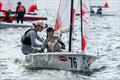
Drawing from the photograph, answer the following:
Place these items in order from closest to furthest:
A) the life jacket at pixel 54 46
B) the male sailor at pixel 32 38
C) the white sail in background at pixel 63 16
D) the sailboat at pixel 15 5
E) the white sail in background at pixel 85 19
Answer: the white sail in background at pixel 85 19 < the life jacket at pixel 54 46 < the male sailor at pixel 32 38 < the white sail in background at pixel 63 16 < the sailboat at pixel 15 5

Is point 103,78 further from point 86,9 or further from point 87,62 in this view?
point 86,9

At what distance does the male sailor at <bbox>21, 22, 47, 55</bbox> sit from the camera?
13984 mm

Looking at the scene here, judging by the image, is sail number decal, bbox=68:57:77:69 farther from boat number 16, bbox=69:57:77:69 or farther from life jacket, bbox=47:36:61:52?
life jacket, bbox=47:36:61:52

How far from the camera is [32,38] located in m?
14.2

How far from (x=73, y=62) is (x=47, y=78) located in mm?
871

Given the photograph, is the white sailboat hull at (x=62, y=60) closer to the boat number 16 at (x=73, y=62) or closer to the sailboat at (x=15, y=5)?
the boat number 16 at (x=73, y=62)

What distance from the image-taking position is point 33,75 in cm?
1338

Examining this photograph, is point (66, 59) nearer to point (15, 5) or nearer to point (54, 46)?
point (54, 46)

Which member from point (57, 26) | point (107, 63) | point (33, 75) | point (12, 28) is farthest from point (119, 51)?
point (12, 28)

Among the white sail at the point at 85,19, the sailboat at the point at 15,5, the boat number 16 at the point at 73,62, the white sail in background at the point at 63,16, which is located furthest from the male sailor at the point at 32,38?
the sailboat at the point at 15,5

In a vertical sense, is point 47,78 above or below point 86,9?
below

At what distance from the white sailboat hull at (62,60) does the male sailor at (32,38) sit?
1.60 ft

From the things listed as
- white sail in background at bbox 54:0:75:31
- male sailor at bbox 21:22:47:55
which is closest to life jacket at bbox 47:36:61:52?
male sailor at bbox 21:22:47:55

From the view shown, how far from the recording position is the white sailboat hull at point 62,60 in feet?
43.2
